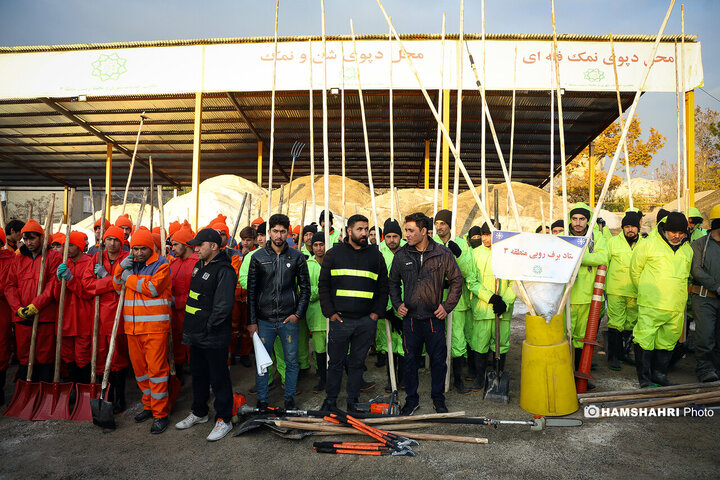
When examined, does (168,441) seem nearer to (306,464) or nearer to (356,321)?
(306,464)

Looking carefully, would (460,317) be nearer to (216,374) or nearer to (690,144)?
(216,374)

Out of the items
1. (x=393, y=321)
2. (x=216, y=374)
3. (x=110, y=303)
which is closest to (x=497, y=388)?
(x=393, y=321)

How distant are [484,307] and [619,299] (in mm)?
1988

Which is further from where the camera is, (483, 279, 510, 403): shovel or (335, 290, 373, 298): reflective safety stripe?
(483, 279, 510, 403): shovel

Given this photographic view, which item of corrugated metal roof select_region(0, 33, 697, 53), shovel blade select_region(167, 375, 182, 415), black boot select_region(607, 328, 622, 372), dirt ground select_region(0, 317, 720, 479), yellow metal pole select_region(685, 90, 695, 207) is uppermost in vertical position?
corrugated metal roof select_region(0, 33, 697, 53)

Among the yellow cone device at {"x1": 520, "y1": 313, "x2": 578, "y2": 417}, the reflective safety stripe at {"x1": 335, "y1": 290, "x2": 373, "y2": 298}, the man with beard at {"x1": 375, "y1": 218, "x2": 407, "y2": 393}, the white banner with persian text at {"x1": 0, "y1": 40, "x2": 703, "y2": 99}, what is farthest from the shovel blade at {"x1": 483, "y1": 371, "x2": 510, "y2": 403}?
the white banner with persian text at {"x1": 0, "y1": 40, "x2": 703, "y2": 99}

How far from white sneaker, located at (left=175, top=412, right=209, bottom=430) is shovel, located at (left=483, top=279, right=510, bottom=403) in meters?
2.61

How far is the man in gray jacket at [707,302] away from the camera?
4059 millimetres

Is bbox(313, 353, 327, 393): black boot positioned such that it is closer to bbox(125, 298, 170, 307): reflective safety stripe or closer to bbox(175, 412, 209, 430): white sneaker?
bbox(175, 412, 209, 430): white sneaker

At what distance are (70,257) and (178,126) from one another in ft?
32.8

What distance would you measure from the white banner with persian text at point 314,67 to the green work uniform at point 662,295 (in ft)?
19.0

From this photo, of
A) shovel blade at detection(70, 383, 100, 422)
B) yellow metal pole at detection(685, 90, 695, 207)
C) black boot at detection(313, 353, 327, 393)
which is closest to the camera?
shovel blade at detection(70, 383, 100, 422)

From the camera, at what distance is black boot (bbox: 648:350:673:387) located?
413 centimetres

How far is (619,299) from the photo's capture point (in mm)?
5117
